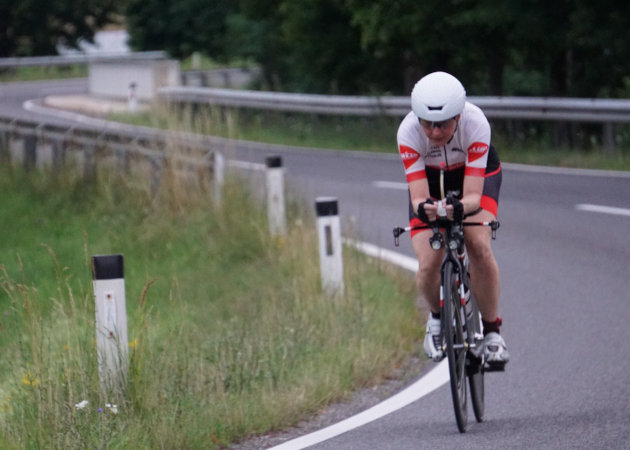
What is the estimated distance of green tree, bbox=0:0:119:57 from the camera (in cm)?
5625

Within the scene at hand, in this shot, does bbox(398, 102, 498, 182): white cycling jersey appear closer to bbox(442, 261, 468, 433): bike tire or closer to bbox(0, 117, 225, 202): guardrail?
bbox(442, 261, 468, 433): bike tire

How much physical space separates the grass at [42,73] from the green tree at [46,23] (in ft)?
21.3

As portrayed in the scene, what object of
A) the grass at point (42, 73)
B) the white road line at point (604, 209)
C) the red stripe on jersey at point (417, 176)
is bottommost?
the white road line at point (604, 209)

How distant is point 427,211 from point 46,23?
55.3 metres

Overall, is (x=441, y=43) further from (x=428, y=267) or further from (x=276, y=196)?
(x=428, y=267)

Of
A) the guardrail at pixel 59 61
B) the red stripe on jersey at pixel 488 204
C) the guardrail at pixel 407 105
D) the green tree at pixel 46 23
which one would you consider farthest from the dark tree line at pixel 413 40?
the red stripe on jersey at pixel 488 204

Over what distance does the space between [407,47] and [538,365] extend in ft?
61.5

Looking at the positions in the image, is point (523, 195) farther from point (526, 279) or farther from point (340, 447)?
point (340, 447)

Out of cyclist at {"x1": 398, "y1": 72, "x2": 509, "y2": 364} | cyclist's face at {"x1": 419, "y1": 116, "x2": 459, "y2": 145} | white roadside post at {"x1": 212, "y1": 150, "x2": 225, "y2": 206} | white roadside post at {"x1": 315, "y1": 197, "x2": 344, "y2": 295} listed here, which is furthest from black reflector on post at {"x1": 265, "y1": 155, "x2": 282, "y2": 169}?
cyclist's face at {"x1": 419, "y1": 116, "x2": 459, "y2": 145}

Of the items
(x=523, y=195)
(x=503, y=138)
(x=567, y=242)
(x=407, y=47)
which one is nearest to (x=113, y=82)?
(x=407, y=47)

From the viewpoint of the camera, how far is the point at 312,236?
9.98 metres

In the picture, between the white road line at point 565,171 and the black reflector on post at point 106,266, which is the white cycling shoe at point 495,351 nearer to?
the black reflector on post at point 106,266

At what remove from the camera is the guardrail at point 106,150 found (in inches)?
472

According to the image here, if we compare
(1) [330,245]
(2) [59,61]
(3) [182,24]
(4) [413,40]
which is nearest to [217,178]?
(1) [330,245]
